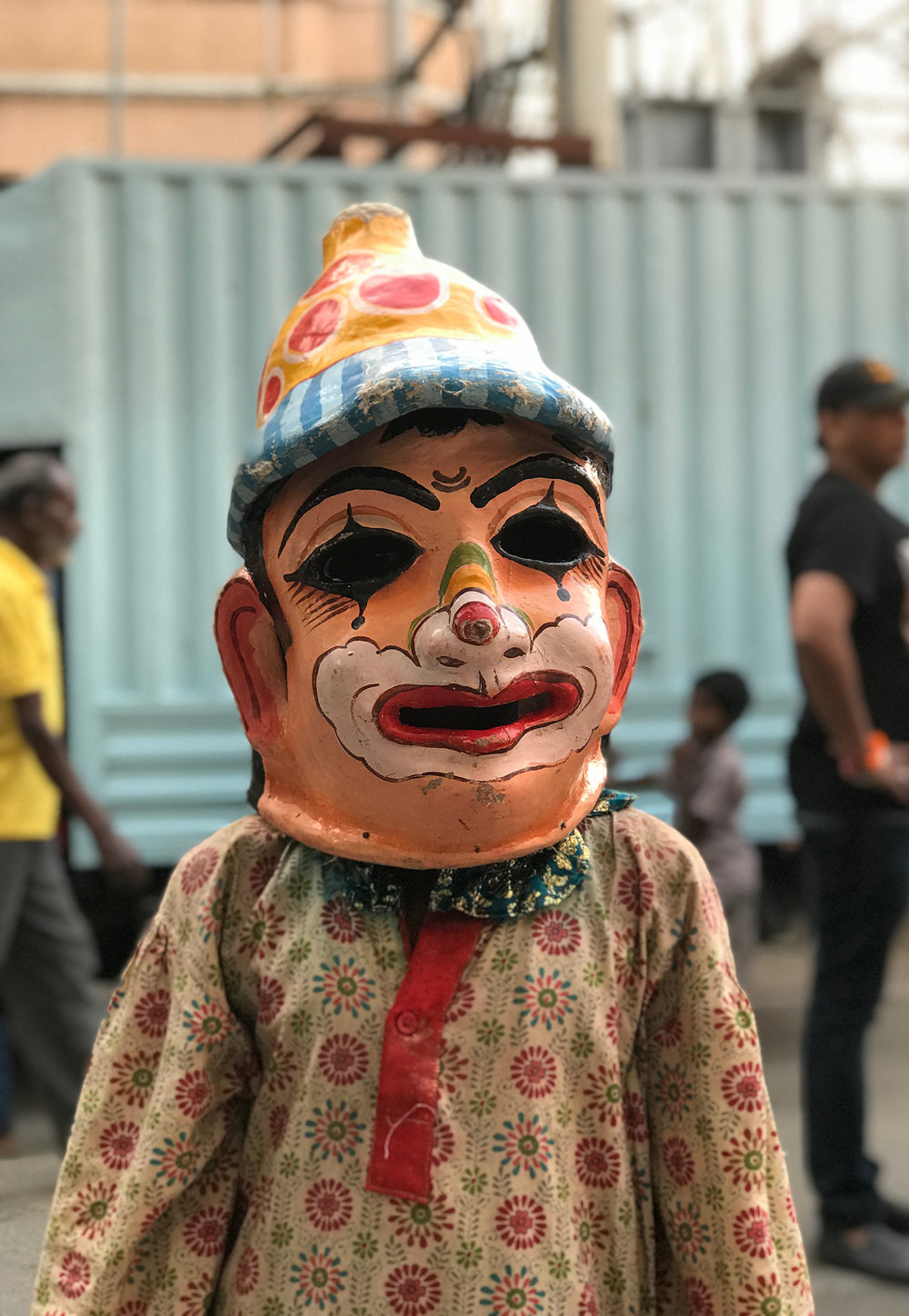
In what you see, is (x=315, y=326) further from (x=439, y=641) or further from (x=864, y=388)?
(x=864, y=388)

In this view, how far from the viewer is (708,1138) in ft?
4.51

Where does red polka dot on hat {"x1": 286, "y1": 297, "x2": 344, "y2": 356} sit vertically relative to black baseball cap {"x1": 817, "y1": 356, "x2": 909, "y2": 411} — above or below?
above

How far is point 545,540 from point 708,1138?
0.58 metres

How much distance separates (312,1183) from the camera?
4.47 ft

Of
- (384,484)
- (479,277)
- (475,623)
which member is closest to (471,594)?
(475,623)

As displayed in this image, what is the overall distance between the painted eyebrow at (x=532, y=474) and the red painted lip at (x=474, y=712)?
6.9 inches

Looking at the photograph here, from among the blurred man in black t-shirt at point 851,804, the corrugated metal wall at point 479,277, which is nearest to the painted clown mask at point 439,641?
the blurred man in black t-shirt at point 851,804

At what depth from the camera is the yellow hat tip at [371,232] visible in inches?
59.7

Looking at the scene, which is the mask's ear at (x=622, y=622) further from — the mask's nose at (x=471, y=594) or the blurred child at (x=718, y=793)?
the blurred child at (x=718, y=793)

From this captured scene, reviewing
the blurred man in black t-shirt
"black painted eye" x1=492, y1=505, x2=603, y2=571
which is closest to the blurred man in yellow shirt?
the blurred man in black t-shirt

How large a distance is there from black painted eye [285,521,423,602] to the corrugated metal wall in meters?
2.82

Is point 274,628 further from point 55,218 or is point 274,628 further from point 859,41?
point 859,41

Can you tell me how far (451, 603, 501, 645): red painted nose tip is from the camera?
1270 mm

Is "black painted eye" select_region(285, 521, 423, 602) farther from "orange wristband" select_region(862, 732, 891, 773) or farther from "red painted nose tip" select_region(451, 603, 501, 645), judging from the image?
"orange wristband" select_region(862, 732, 891, 773)
